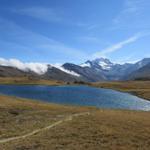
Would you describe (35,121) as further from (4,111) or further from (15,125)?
(4,111)

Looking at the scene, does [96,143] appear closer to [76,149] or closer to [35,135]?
[76,149]

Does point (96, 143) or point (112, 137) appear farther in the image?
point (112, 137)

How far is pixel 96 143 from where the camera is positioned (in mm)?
31453

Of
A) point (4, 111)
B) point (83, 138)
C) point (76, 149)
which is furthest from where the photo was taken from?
point (4, 111)

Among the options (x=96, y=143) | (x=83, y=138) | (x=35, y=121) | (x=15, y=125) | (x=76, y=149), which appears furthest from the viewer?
(x=35, y=121)

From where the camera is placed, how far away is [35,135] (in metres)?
35.3

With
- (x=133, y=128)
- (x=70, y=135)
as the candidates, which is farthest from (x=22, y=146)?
(x=133, y=128)

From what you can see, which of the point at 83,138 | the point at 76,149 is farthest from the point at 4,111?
the point at 76,149

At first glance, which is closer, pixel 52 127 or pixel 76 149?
pixel 76 149

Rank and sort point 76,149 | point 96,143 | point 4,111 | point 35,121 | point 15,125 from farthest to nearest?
point 4,111
point 35,121
point 15,125
point 96,143
point 76,149

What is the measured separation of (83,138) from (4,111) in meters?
25.8

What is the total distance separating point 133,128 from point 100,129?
488cm

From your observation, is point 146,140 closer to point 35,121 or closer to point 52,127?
point 52,127

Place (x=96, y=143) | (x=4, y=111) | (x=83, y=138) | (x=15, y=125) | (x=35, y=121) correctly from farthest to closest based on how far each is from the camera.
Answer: (x=4, y=111) → (x=35, y=121) → (x=15, y=125) → (x=83, y=138) → (x=96, y=143)
